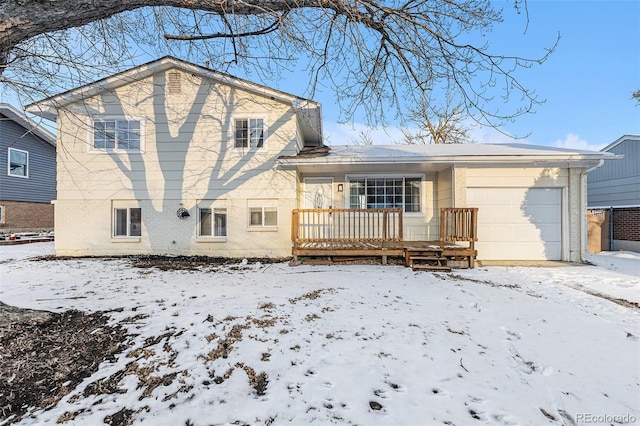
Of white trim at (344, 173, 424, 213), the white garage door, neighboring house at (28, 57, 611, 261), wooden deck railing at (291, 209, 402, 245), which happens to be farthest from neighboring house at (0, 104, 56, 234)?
the white garage door

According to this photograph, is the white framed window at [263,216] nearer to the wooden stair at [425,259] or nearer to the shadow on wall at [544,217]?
the wooden stair at [425,259]

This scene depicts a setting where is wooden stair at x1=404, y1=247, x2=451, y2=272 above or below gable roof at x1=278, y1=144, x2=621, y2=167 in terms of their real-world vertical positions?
below

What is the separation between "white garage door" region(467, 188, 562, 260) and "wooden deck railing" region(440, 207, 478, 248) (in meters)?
1.01

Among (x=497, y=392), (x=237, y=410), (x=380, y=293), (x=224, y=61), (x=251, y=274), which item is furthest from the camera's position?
(x=251, y=274)

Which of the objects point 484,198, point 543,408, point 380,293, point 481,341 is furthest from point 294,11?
point 484,198

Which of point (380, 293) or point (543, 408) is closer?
point (543, 408)

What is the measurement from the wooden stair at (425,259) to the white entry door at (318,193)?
3261mm

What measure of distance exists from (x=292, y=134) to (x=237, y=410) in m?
7.30

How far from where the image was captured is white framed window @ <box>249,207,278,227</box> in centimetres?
848

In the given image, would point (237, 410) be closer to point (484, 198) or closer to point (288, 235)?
point (288, 235)

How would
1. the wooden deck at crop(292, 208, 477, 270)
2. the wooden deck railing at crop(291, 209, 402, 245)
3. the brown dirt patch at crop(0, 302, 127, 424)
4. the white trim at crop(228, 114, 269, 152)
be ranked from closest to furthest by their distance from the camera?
the brown dirt patch at crop(0, 302, 127, 424)
the wooden deck at crop(292, 208, 477, 270)
the wooden deck railing at crop(291, 209, 402, 245)
the white trim at crop(228, 114, 269, 152)

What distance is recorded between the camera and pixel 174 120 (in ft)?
27.7

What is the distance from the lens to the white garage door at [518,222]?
26.1 feet

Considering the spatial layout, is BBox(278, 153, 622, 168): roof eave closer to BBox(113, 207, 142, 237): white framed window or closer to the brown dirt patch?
BBox(113, 207, 142, 237): white framed window
